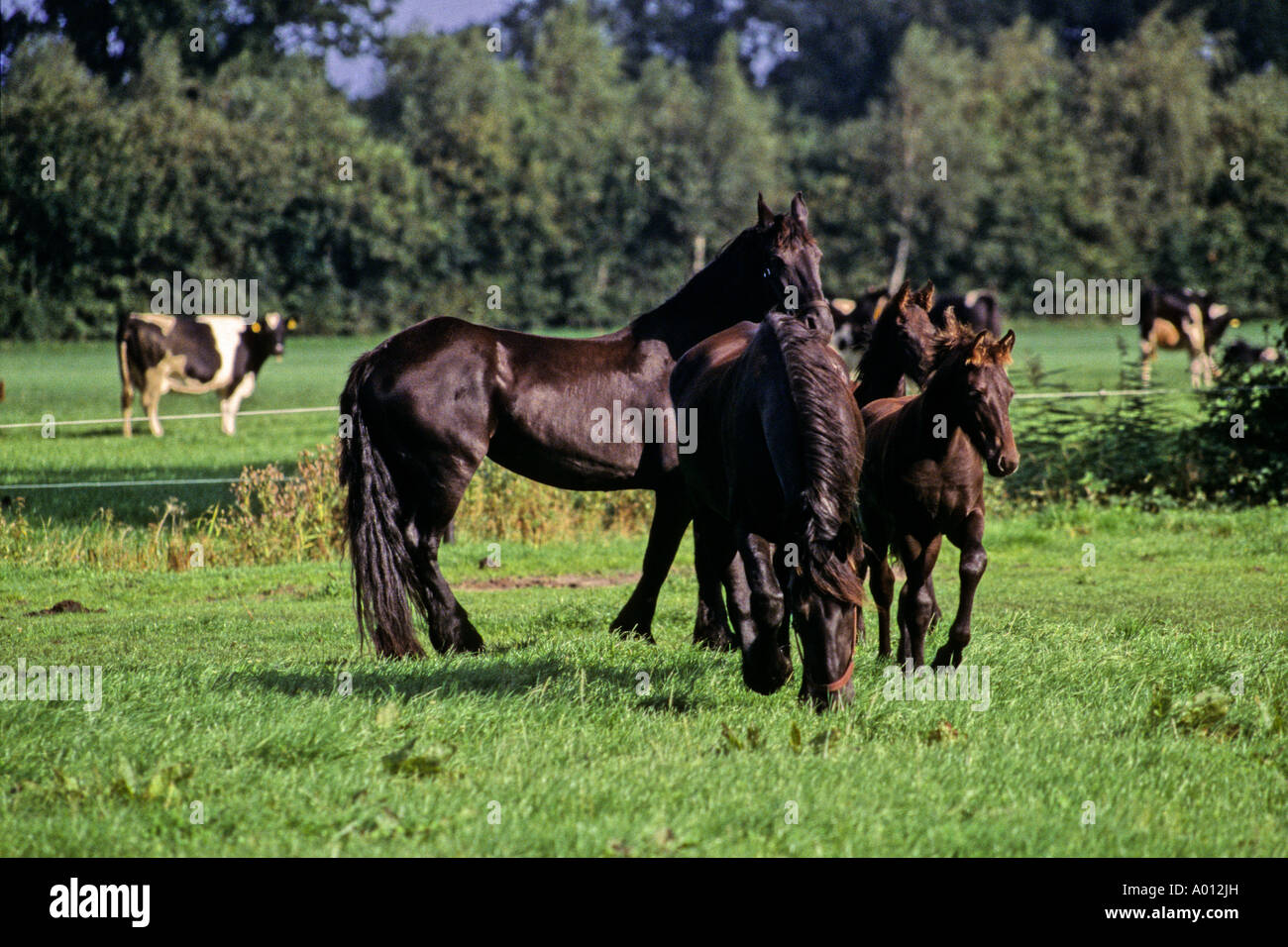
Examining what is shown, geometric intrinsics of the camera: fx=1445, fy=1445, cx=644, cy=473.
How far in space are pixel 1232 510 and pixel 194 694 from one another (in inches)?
439

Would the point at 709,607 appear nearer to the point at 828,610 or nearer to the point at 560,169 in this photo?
the point at 828,610

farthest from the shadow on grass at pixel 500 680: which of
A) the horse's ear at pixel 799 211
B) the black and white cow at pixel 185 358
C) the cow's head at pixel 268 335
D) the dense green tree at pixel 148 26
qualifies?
the dense green tree at pixel 148 26

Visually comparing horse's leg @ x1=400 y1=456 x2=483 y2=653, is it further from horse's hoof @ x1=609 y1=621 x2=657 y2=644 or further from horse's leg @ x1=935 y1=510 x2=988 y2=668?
horse's leg @ x1=935 y1=510 x2=988 y2=668

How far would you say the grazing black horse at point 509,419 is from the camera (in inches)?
318

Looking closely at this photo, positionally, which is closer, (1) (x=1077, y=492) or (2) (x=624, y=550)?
(2) (x=624, y=550)

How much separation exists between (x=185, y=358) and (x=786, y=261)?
15.1m

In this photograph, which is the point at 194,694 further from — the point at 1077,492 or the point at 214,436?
the point at 214,436

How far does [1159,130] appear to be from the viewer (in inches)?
2350

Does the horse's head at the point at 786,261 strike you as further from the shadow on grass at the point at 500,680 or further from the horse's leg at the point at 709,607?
the shadow on grass at the point at 500,680

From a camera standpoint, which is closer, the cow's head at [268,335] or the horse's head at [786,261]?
the horse's head at [786,261]

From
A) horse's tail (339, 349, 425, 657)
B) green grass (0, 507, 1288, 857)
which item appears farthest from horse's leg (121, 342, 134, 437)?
A: horse's tail (339, 349, 425, 657)

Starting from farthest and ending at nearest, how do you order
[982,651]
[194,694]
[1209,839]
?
1. [982,651]
2. [194,694]
3. [1209,839]

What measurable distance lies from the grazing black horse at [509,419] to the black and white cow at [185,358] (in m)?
13.1
